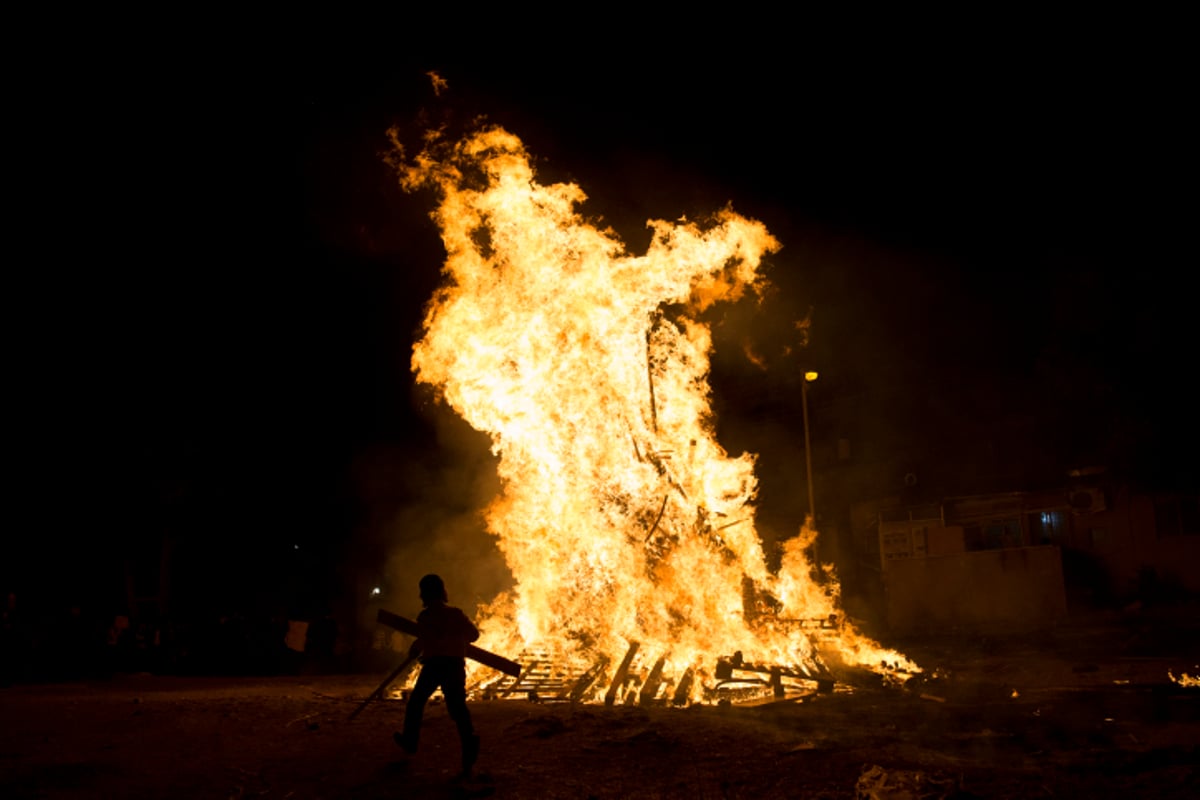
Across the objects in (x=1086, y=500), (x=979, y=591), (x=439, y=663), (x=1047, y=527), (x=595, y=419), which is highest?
(x=1086, y=500)

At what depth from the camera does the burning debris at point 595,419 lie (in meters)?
12.9

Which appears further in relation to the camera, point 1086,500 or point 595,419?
point 1086,500

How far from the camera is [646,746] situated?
8102mm

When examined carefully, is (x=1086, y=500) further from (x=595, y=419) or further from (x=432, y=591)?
(x=432, y=591)

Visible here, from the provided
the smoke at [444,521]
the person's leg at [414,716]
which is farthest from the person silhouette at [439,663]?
the smoke at [444,521]

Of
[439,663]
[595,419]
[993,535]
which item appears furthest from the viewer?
[993,535]

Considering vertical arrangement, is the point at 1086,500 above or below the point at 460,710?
above

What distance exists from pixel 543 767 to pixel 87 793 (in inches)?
138

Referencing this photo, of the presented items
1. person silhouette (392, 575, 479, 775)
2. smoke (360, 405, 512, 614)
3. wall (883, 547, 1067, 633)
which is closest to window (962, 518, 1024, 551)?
wall (883, 547, 1067, 633)

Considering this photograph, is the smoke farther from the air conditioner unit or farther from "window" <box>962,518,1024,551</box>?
the air conditioner unit

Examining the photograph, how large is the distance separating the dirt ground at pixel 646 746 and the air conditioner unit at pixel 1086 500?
1181cm

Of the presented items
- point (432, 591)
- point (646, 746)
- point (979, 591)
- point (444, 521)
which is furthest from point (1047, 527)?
point (432, 591)

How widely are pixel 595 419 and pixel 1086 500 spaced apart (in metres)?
17.2

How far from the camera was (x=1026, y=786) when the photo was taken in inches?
248
